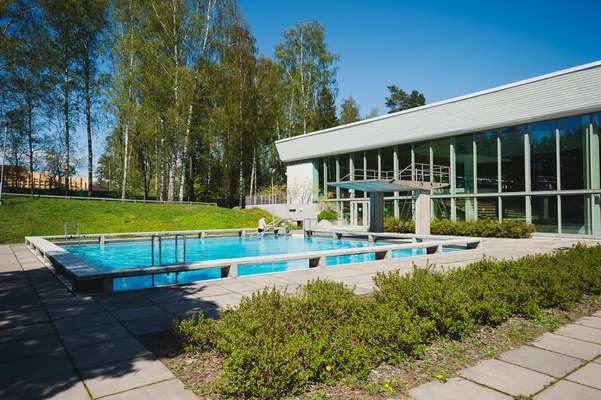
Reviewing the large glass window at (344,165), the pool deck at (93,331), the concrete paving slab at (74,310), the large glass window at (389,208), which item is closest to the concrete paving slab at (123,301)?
the pool deck at (93,331)

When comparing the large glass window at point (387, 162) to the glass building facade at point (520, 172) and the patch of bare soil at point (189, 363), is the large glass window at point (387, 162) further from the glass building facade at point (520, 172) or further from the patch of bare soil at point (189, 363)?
the patch of bare soil at point (189, 363)

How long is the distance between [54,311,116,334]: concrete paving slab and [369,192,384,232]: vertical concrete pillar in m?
17.0

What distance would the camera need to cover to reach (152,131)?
29.7 m

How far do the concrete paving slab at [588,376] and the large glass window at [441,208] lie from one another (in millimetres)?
21809

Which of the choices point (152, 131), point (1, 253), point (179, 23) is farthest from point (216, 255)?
point (179, 23)

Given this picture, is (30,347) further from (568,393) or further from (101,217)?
(101,217)

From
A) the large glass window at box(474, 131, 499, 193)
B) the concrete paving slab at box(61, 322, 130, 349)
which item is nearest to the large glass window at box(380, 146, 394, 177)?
the large glass window at box(474, 131, 499, 193)

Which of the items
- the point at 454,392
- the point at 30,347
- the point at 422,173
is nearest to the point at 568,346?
the point at 454,392

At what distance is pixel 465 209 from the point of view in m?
23.5

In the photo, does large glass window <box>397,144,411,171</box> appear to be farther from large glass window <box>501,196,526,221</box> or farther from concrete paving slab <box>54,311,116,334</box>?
concrete paving slab <box>54,311,116,334</box>

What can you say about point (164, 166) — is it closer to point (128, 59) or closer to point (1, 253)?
point (128, 59)

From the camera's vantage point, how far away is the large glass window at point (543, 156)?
66.1ft

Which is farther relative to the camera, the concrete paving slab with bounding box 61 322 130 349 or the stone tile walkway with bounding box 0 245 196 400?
the concrete paving slab with bounding box 61 322 130 349

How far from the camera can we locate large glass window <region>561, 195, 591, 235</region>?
1870 cm
